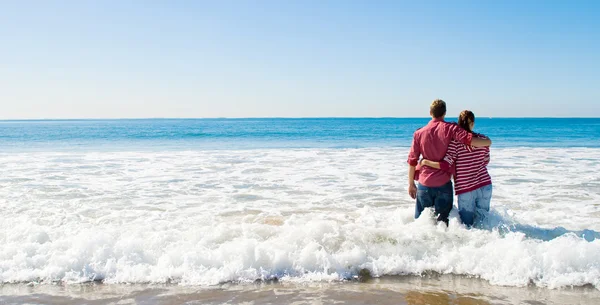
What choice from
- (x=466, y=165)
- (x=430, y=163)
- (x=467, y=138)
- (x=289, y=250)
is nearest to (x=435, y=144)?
(x=430, y=163)

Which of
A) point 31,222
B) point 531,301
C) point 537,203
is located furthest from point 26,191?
point 537,203

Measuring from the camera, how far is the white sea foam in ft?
16.3

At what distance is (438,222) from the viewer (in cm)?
567

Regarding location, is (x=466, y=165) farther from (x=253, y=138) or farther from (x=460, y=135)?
(x=253, y=138)

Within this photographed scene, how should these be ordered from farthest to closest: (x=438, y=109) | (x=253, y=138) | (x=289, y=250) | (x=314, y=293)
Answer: (x=253, y=138) → (x=289, y=250) → (x=438, y=109) → (x=314, y=293)

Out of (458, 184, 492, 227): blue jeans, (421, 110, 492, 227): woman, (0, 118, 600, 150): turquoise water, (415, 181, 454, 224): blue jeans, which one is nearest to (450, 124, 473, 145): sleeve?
(421, 110, 492, 227): woman

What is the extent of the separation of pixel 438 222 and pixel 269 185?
18.5ft

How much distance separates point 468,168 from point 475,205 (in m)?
0.57

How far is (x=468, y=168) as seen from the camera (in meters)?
5.21

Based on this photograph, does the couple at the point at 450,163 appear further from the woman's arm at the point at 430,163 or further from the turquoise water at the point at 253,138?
the turquoise water at the point at 253,138

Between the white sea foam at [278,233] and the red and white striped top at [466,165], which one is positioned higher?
the red and white striped top at [466,165]

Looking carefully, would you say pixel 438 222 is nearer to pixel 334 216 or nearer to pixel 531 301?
pixel 531 301

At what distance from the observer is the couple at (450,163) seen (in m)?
5.03

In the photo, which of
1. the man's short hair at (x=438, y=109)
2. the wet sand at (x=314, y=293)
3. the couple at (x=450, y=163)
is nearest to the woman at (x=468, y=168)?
the couple at (x=450, y=163)
